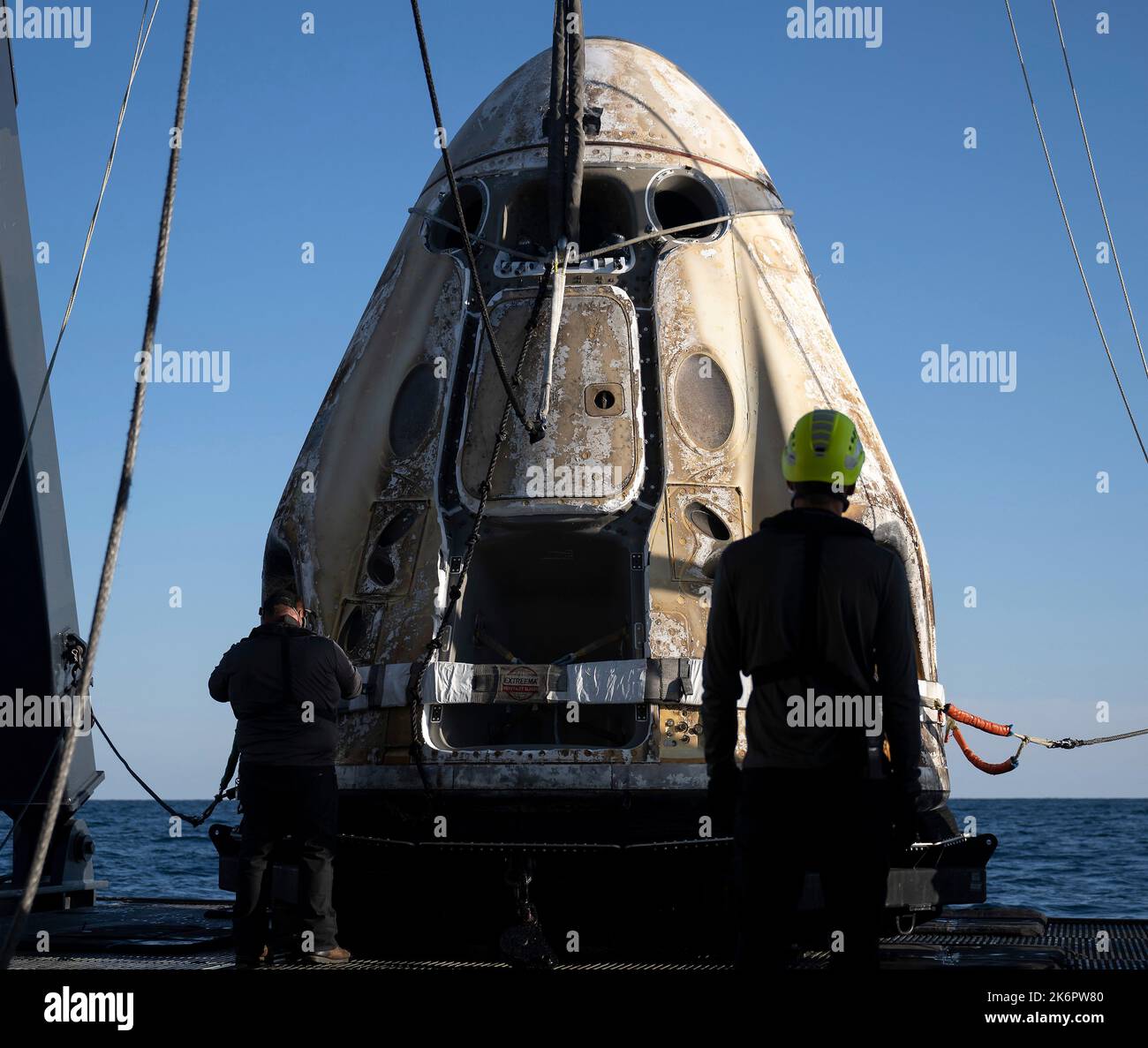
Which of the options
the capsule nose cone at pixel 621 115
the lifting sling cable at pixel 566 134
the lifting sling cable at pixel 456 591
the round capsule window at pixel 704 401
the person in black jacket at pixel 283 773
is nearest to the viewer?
the person in black jacket at pixel 283 773

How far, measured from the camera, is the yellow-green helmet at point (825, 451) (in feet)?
11.9

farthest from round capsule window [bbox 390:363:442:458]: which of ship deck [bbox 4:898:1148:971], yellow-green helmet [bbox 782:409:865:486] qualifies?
yellow-green helmet [bbox 782:409:865:486]

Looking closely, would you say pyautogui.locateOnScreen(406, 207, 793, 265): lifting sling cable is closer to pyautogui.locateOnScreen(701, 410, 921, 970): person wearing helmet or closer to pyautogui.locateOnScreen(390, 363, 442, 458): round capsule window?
pyautogui.locateOnScreen(390, 363, 442, 458): round capsule window

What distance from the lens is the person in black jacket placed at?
18.7ft

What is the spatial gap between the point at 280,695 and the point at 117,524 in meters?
2.12

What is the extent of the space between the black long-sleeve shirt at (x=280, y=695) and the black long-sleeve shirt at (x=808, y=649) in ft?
8.61

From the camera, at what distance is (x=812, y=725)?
338 cm

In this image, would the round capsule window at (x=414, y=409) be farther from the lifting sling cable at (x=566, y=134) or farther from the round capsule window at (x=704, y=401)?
the round capsule window at (x=704, y=401)

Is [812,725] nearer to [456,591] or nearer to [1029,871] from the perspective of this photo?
[456,591]

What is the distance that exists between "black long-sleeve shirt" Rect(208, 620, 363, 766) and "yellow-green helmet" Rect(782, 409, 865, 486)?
106 inches

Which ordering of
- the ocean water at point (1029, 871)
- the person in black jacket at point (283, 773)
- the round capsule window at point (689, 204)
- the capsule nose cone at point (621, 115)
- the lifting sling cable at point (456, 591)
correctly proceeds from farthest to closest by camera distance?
the ocean water at point (1029, 871)
the capsule nose cone at point (621, 115)
the round capsule window at point (689, 204)
the lifting sling cable at point (456, 591)
the person in black jacket at point (283, 773)

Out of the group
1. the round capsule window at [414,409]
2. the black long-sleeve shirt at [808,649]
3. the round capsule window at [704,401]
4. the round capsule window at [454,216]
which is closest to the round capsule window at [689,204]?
the round capsule window at [704,401]

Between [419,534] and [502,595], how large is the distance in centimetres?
107
